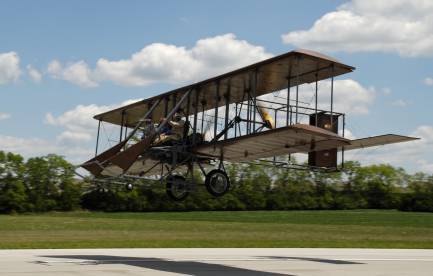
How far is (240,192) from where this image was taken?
90.9 m

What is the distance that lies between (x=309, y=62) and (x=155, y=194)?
6585 centimetres

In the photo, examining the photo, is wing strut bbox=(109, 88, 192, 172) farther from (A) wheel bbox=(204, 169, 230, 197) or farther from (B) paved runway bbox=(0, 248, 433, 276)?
(B) paved runway bbox=(0, 248, 433, 276)

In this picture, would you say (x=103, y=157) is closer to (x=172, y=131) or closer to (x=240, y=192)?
(x=172, y=131)

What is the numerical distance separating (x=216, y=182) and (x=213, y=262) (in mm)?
3628

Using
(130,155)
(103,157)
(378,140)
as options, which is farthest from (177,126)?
(378,140)

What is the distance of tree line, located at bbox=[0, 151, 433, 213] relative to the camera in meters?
82.7

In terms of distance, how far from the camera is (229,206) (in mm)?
88062

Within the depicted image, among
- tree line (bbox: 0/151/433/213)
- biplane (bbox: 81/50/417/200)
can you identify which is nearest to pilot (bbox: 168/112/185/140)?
biplane (bbox: 81/50/417/200)

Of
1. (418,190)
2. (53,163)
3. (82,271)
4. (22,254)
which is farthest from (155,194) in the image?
(82,271)

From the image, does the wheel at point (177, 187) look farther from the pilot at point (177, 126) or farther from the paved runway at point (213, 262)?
the paved runway at point (213, 262)

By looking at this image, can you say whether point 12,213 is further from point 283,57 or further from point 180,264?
point 283,57

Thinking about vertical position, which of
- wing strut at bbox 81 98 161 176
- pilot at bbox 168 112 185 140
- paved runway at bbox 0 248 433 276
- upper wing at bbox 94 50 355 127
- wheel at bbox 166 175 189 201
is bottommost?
paved runway at bbox 0 248 433 276

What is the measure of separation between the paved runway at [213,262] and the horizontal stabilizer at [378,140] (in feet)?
15.2

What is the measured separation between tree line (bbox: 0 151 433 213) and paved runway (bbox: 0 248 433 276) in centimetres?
4323
